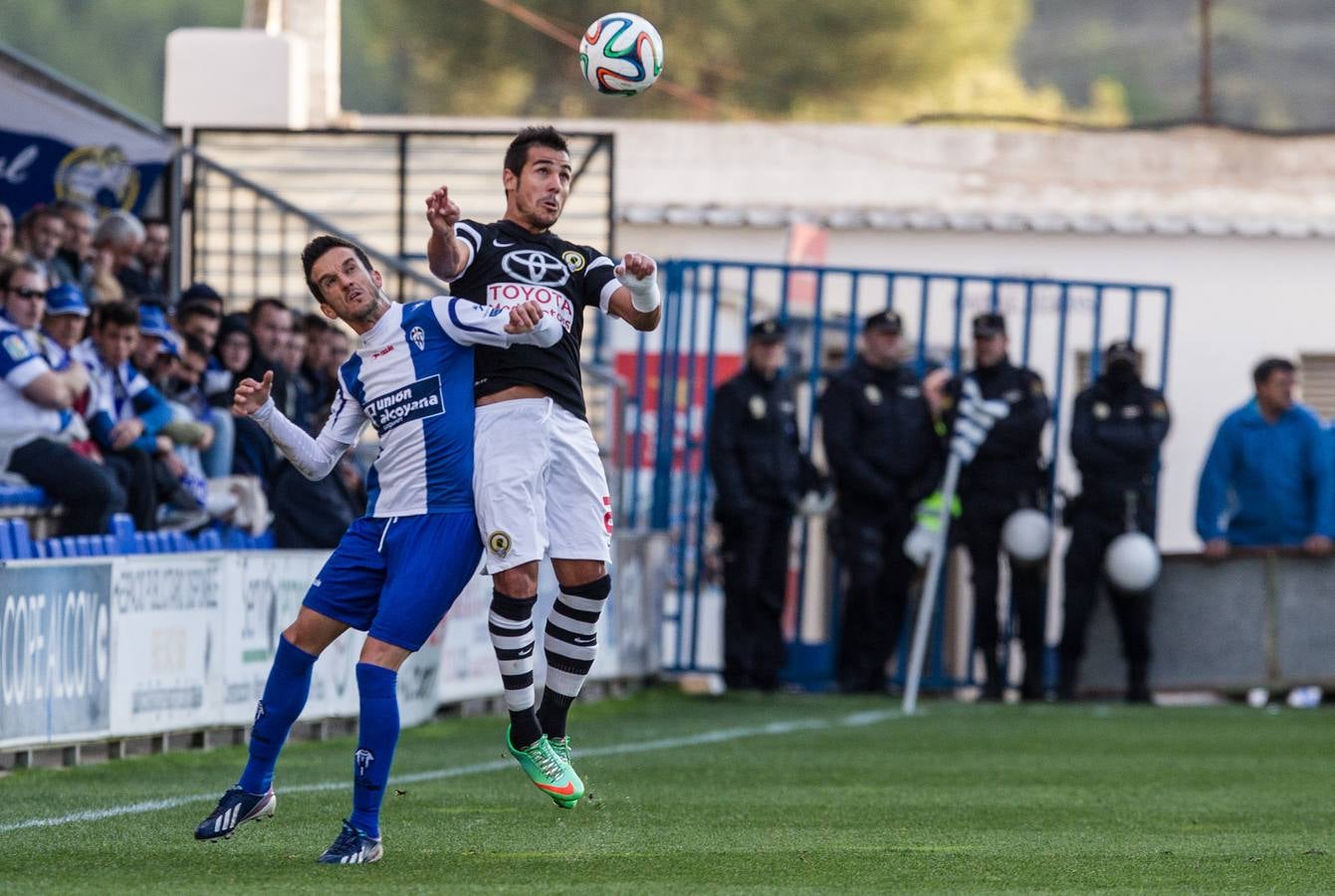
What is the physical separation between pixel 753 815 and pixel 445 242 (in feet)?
7.81

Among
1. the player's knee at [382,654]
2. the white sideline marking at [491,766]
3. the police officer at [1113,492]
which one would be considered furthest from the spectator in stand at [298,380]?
the player's knee at [382,654]

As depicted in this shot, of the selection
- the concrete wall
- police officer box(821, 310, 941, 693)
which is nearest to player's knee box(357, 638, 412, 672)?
police officer box(821, 310, 941, 693)

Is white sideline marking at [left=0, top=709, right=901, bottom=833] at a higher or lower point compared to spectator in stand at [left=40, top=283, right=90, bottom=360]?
lower

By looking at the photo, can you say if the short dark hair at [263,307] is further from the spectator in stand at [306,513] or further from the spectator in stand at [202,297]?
the spectator in stand at [306,513]

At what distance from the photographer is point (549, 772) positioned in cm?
797

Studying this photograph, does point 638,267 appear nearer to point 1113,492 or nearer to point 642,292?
point 642,292

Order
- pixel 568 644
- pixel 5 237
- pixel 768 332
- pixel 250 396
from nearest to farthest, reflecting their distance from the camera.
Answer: pixel 250 396
pixel 568 644
pixel 5 237
pixel 768 332

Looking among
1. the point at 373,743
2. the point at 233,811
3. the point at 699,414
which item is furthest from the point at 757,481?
the point at 373,743

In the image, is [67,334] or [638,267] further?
[67,334]

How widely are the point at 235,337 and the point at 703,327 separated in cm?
914

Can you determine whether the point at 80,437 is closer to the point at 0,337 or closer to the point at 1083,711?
the point at 0,337

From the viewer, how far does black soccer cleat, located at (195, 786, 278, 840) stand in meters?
7.37

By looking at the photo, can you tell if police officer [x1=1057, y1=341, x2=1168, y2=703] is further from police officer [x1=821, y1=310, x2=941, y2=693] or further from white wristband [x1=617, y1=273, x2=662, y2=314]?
white wristband [x1=617, y1=273, x2=662, y2=314]

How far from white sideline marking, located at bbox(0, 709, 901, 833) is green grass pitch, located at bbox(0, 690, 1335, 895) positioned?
0.03m
